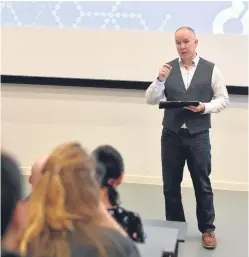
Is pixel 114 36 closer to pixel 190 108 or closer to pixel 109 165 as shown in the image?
pixel 190 108

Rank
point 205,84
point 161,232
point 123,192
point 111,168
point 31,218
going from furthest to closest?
point 123,192
point 205,84
point 161,232
point 111,168
point 31,218

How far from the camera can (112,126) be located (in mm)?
3969

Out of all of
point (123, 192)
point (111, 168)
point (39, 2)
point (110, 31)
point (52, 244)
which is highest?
point (39, 2)

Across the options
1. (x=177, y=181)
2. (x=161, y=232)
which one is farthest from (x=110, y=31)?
(x=161, y=232)

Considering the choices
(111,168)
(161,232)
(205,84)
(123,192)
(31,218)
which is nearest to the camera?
(31,218)

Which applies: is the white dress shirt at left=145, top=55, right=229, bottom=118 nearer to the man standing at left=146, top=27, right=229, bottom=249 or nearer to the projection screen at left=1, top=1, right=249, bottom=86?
the man standing at left=146, top=27, right=229, bottom=249

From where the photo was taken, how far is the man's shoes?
9.32ft

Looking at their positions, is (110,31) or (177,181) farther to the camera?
(110,31)

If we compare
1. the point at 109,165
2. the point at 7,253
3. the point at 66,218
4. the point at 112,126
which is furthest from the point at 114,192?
the point at 112,126

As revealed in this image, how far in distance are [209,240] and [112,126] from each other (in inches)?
56.1

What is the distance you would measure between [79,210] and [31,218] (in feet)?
0.36

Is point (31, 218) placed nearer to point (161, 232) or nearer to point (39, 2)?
point (161, 232)

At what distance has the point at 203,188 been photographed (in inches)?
109

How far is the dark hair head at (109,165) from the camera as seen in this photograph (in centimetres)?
160
